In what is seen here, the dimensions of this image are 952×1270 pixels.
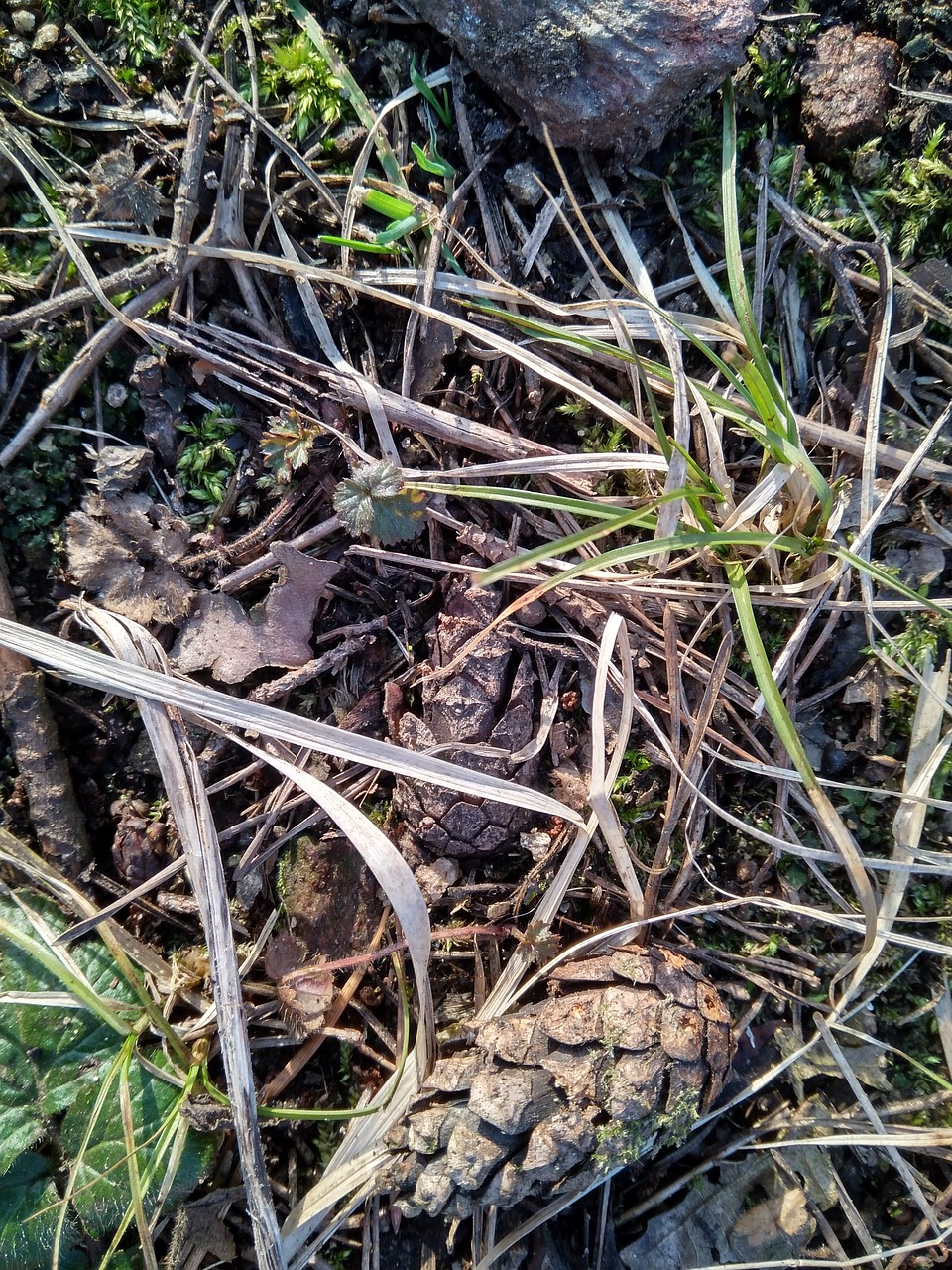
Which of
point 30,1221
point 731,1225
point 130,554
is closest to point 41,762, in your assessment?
point 130,554

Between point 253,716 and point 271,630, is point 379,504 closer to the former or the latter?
point 271,630

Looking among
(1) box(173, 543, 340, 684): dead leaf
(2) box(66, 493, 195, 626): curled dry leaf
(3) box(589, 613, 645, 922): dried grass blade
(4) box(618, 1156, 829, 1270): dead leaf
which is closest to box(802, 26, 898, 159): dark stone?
(3) box(589, 613, 645, 922): dried grass blade

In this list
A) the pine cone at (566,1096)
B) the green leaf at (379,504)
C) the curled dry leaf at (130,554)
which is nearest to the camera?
the pine cone at (566,1096)

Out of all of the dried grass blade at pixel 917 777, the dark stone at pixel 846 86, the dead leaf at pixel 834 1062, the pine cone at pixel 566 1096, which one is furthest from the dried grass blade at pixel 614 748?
the dark stone at pixel 846 86

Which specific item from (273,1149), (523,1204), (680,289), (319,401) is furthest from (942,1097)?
(319,401)

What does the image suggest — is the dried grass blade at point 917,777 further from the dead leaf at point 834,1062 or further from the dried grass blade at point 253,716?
the dried grass blade at point 253,716
